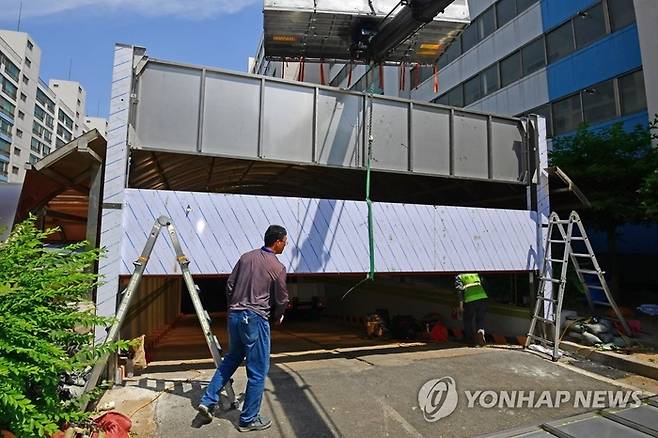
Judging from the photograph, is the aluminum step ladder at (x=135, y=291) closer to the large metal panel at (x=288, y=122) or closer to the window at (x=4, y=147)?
the large metal panel at (x=288, y=122)

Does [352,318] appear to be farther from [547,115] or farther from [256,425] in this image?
[547,115]

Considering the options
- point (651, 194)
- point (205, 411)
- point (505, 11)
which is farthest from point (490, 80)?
point (205, 411)

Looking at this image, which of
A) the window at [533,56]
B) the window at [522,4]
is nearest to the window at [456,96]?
the window at [533,56]

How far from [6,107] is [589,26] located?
190ft

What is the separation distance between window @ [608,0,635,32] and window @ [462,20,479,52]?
23.9 feet

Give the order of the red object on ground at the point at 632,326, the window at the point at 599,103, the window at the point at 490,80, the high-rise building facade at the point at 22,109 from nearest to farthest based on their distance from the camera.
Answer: the red object on ground at the point at 632,326
the window at the point at 599,103
the window at the point at 490,80
the high-rise building facade at the point at 22,109

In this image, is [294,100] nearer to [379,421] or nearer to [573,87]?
[379,421]

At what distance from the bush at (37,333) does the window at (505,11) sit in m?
21.7

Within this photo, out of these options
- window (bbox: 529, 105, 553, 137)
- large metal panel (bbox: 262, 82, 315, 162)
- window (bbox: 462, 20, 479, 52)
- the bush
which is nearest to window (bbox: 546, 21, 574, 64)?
window (bbox: 529, 105, 553, 137)

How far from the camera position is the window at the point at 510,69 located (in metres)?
18.7

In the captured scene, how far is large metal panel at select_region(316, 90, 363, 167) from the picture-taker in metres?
6.90

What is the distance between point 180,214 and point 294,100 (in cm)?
281

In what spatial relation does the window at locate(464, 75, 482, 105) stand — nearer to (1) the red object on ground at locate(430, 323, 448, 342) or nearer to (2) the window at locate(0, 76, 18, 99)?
(1) the red object on ground at locate(430, 323, 448, 342)

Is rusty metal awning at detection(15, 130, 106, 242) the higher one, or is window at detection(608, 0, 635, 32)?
window at detection(608, 0, 635, 32)
